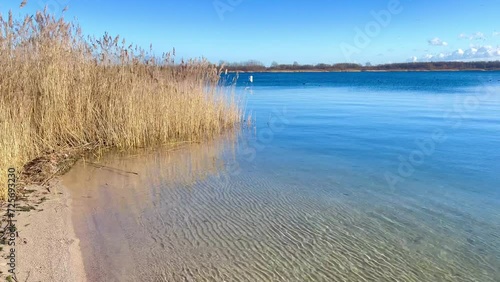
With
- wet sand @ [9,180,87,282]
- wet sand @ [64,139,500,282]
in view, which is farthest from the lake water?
wet sand @ [9,180,87,282]

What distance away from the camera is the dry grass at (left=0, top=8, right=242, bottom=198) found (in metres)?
6.32

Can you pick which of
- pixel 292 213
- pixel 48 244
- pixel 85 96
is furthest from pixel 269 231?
pixel 85 96

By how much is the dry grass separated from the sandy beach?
60cm

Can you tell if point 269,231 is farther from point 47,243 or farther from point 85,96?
point 85,96

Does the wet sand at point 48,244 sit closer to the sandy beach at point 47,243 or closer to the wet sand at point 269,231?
the sandy beach at point 47,243

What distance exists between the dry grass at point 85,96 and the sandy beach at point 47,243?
0.60 metres

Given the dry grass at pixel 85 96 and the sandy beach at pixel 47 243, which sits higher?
the dry grass at pixel 85 96

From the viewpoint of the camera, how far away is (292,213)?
509cm

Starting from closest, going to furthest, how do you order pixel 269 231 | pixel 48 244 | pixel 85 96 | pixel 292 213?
pixel 48 244 → pixel 269 231 → pixel 292 213 → pixel 85 96

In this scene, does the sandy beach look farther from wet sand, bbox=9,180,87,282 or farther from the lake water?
the lake water

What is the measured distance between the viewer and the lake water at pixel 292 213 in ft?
12.1

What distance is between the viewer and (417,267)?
371cm

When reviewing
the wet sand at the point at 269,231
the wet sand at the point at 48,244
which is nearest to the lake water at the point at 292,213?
the wet sand at the point at 269,231

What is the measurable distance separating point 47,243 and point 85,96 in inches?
192
